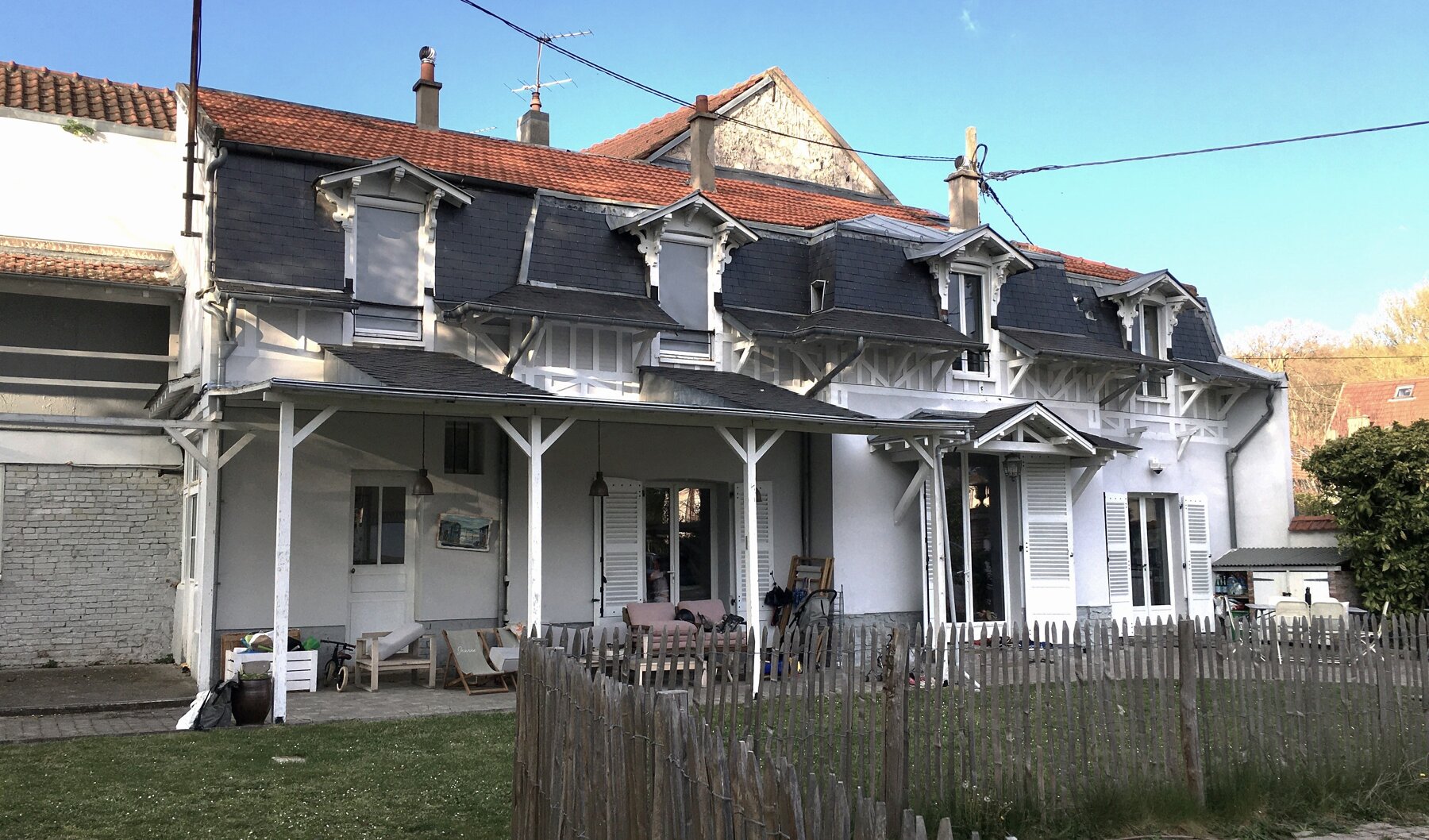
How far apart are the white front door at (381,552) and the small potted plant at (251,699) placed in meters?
3.11

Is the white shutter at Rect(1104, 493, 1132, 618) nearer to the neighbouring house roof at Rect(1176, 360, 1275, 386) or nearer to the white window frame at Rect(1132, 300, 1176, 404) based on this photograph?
the white window frame at Rect(1132, 300, 1176, 404)

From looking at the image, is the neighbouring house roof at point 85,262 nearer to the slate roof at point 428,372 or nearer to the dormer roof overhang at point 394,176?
the dormer roof overhang at point 394,176

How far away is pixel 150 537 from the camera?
1391 centimetres

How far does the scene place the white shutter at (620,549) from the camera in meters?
13.4

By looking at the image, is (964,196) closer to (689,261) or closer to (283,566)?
(689,261)

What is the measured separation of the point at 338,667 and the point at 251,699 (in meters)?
2.54

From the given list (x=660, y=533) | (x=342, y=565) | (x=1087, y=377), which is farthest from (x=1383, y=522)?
(x=342, y=565)

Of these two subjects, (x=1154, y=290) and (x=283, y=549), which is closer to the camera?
(x=283, y=549)

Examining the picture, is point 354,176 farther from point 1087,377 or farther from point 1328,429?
point 1328,429

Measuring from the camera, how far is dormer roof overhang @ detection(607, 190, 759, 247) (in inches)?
534

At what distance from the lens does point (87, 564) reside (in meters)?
13.6

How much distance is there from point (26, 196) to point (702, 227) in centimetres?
882

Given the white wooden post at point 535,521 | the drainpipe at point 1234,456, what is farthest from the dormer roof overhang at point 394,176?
the drainpipe at point 1234,456

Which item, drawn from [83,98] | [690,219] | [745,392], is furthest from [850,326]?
[83,98]
